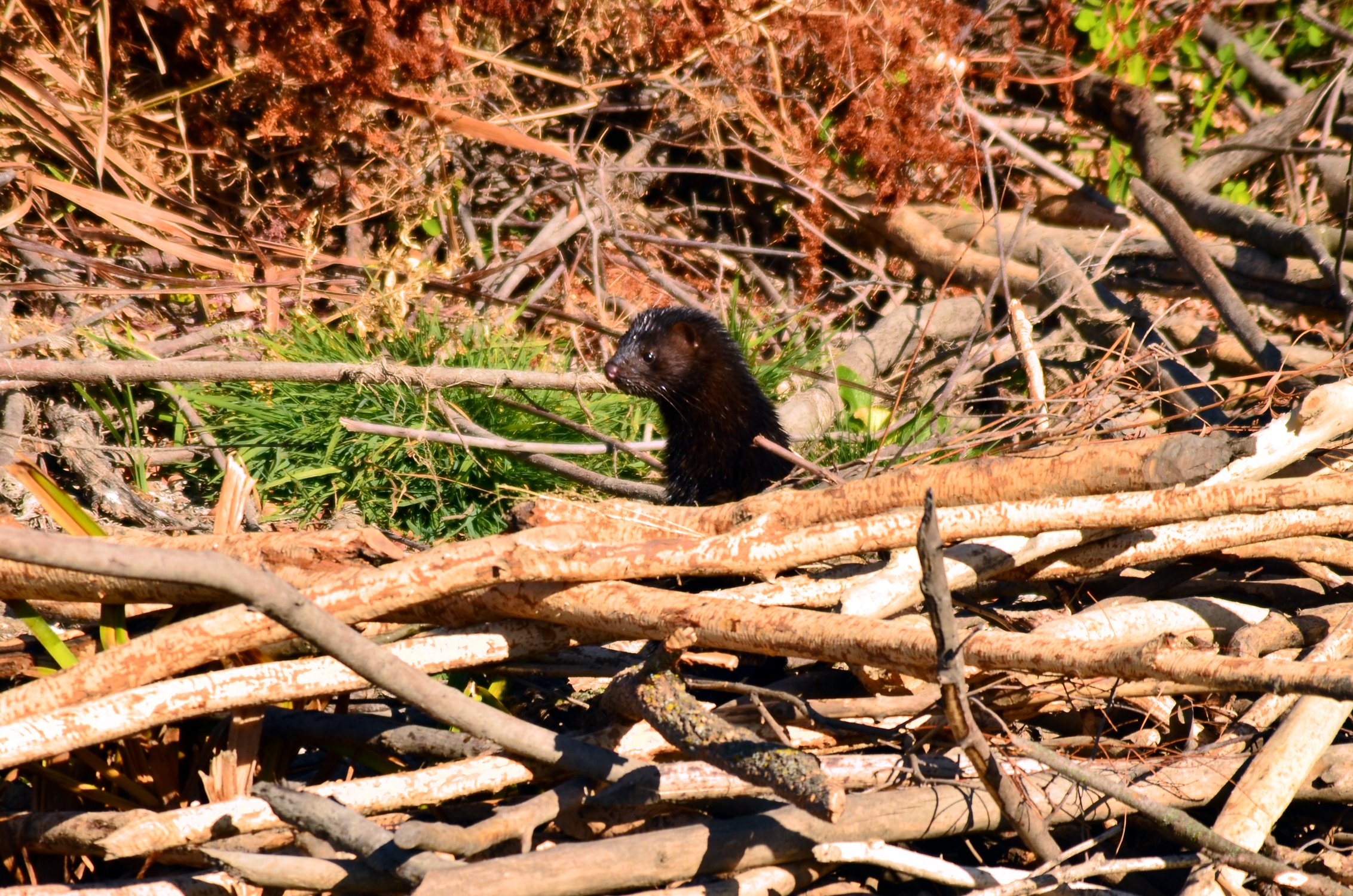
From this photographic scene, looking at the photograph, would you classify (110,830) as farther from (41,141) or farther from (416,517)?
(41,141)

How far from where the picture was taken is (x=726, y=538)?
256 cm

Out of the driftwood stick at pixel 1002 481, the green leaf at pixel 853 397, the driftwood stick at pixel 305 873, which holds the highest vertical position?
the driftwood stick at pixel 1002 481

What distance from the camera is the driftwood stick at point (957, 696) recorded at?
1.83 meters

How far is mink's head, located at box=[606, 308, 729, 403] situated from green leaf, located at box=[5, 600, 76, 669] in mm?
2092

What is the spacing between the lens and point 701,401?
432 cm

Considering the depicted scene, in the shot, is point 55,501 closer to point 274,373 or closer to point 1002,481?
point 274,373

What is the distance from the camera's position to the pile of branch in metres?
2.18

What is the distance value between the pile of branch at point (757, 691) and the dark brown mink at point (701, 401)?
110 cm

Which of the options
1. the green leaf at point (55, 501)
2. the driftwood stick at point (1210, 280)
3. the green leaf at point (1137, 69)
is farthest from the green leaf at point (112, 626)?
the green leaf at point (1137, 69)

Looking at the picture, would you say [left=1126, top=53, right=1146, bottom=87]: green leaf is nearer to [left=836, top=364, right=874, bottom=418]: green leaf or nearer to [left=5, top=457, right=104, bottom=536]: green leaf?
[left=836, top=364, right=874, bottom=418]: green leaf

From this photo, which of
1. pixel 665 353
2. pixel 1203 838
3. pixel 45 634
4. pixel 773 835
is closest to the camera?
pixel 1203 838

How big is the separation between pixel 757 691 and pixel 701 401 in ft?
6.15

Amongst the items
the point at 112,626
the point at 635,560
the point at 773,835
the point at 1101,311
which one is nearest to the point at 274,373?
the point at 112,626

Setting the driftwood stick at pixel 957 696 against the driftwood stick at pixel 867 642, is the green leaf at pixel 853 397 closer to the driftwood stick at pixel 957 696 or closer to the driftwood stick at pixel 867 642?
the driftwood stick at pixel 867 642
